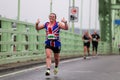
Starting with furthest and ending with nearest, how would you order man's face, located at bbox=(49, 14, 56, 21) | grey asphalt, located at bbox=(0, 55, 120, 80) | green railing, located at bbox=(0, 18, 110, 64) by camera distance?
1. green railing, located at bbox=(0, 18, 110, 64)
2. man's face, located at bbox=(49, 14, 56, 21)
3. grey asphalt, located at bbox=(0, 55, 120, 80)

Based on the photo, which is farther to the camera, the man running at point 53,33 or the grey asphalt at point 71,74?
the man running at point 53,33

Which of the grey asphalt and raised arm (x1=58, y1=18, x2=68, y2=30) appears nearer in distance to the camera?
the grey asphalt

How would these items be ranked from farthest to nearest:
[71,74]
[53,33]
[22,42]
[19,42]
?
[22,42] < [19,42] < [71,74] < [53,33]

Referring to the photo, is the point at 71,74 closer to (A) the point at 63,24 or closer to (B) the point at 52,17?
(A) the point at 63,24

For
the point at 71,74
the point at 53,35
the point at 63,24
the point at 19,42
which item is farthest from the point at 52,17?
the point at 19,42

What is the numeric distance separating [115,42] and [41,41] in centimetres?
5416

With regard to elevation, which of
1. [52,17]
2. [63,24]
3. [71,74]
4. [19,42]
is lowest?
[71,74]

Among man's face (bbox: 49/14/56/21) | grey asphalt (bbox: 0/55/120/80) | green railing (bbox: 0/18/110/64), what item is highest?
man's face (bbox: 49/14/56/21)

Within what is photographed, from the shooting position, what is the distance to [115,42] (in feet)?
251

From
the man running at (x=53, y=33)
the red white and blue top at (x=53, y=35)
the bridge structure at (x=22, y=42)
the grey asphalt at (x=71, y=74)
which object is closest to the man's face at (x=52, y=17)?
the man running at (x=53, y=33)

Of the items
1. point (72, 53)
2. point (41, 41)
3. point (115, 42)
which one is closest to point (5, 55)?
point (41, 41)

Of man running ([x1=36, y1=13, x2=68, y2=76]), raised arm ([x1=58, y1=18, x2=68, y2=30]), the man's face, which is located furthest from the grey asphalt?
the man's face

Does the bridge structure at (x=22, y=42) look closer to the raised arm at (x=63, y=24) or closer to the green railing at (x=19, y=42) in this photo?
the green railing at (x=19, y=42)

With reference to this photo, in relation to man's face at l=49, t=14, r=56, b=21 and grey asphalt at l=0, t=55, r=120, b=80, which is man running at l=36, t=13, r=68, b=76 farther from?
grey asphalt at l=0, t=55, r=120, b=80
